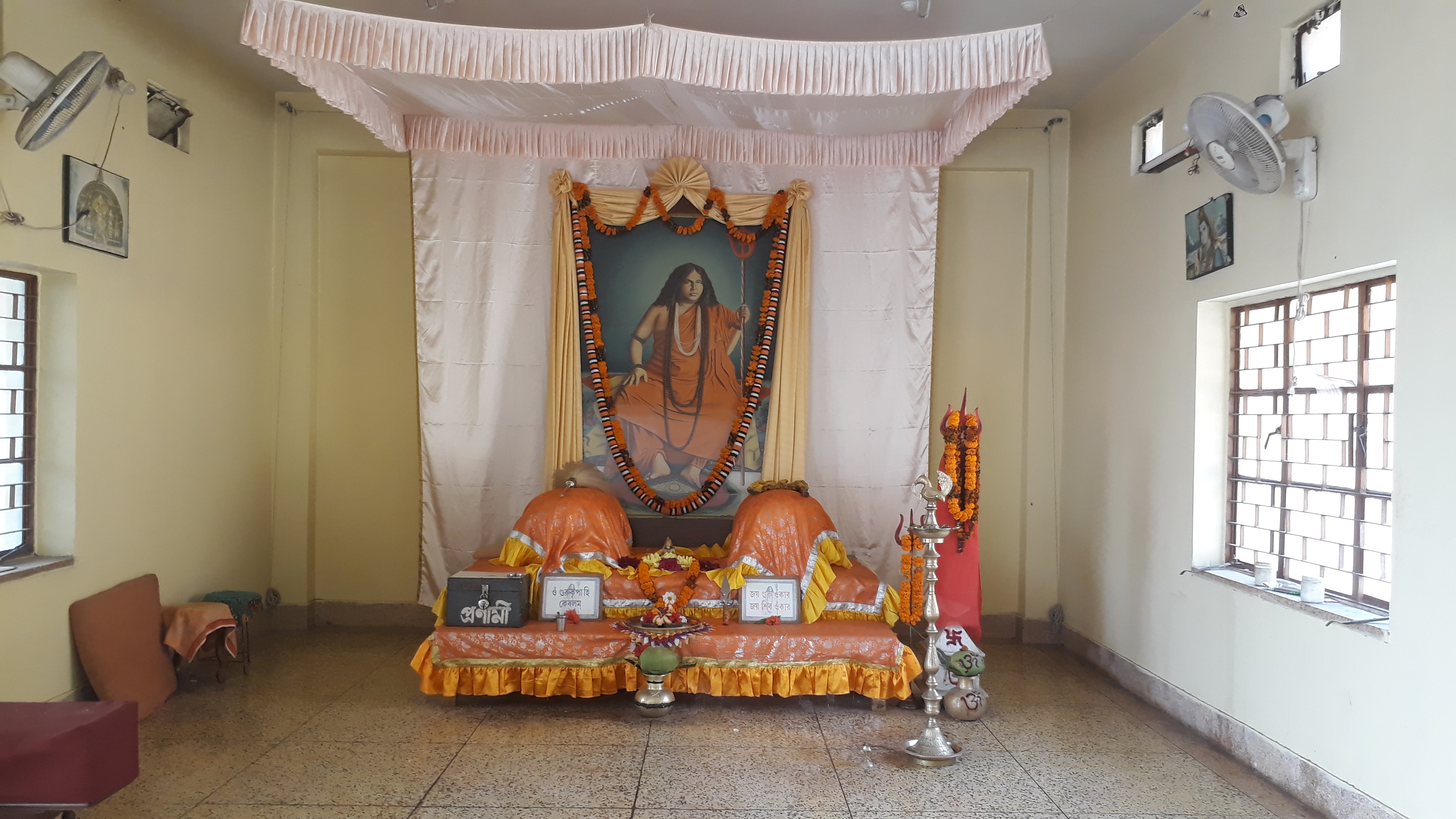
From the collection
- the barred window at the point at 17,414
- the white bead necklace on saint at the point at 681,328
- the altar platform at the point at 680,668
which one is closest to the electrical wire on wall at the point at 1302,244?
the altar platform at the point at 680,668

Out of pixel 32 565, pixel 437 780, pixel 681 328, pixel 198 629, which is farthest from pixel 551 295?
pixel 437 780

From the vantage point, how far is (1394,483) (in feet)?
12.7

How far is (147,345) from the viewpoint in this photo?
19.0 feet

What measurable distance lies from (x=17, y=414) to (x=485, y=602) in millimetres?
2779

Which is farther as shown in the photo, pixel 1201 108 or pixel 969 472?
pixel 969 472

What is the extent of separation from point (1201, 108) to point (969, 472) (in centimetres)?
244

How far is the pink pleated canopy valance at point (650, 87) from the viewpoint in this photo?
481 cm

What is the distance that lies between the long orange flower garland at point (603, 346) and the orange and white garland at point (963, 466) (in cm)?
175

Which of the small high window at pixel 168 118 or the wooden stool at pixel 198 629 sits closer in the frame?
the wooden stool at pixel 198 629

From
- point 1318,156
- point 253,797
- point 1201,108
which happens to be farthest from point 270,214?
point 1318,156

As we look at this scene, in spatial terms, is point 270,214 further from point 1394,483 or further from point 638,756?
point 1394,483

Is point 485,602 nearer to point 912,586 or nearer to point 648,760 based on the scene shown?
point 648,760

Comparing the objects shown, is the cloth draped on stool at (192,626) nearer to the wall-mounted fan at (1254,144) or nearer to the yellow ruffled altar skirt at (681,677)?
the yellow ruffled altar skirt at (681,677)

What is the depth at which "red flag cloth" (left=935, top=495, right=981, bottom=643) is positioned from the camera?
5840mm
